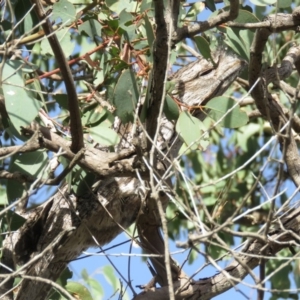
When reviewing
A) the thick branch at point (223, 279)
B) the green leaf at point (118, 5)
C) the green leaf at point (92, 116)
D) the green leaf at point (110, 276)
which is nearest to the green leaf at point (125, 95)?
the green leaf at point (92, 116)

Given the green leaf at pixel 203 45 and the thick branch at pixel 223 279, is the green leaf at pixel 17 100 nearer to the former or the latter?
the green leaf at pixel 203 45

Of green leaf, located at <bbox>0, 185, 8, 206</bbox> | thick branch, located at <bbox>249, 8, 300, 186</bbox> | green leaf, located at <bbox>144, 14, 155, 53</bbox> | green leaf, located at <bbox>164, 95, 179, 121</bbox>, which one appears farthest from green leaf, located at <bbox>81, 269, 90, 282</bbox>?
green leaf, located at <bbox>144, 14, 155, 53</bbox>

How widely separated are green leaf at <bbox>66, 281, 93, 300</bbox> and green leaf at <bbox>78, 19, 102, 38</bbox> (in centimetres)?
87

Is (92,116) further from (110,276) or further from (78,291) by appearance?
(110,276)

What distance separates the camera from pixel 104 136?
192 centimetres

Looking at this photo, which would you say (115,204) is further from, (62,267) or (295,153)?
(295,153)

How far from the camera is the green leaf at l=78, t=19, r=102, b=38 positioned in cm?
205

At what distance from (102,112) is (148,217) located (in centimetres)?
43

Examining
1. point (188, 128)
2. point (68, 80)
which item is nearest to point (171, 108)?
point (188, 128)

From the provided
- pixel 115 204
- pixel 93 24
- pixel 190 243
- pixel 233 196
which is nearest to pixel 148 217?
pixel 115 204

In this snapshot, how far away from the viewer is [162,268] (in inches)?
92.2

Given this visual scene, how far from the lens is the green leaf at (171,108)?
193 cm

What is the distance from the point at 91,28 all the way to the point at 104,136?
0.33 meters

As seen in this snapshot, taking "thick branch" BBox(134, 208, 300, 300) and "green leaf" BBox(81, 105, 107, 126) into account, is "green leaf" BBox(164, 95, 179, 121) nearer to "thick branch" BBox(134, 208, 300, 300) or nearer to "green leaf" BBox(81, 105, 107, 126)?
"green leaf" BBox(81, 105, 107, 126)
